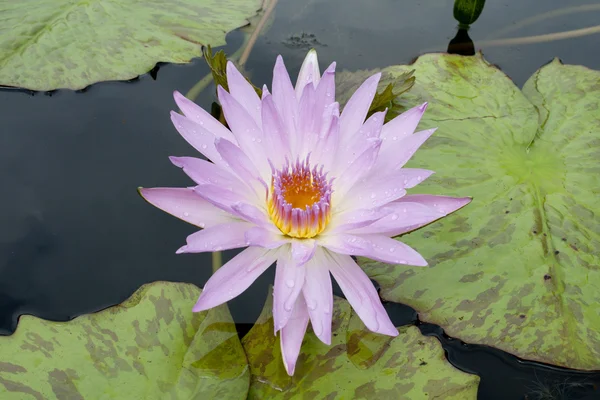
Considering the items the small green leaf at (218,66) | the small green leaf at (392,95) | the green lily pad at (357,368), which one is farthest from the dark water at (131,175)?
the small green leaf at (392,95)

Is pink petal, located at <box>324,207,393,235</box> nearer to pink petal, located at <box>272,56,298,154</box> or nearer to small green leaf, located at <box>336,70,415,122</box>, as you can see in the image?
pink petal, located at <box>272,56,298,154</box>

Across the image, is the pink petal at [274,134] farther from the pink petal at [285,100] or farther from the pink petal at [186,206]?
the pink petal at [186,206]

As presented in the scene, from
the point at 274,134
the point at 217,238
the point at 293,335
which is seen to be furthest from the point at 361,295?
the point at 274,134

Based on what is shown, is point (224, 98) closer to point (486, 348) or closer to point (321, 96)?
point (321, 96)

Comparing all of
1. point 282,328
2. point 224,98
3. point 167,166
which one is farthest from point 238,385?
point 167,166

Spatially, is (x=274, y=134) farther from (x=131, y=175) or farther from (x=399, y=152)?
(x=131, y=175)
